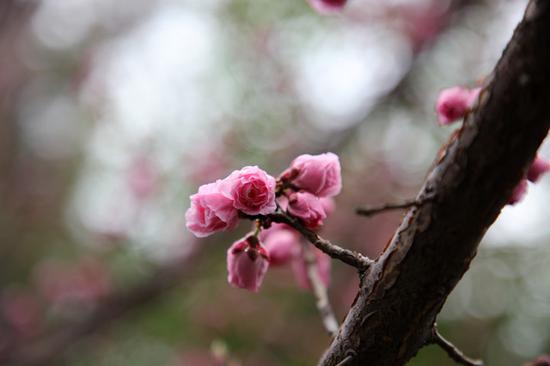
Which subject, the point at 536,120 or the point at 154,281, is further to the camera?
the point at 154,281

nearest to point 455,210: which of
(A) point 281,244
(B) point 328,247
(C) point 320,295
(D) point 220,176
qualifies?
(B) point 328,247

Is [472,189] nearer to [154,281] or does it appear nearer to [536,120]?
[536,120]

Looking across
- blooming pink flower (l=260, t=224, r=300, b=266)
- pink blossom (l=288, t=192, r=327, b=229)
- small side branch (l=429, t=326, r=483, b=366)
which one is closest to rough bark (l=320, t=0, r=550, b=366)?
small side branch (l=429, t=326, r=483, b=366)

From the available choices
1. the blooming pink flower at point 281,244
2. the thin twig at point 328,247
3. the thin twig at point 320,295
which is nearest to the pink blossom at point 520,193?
the thin twig at point 328,247

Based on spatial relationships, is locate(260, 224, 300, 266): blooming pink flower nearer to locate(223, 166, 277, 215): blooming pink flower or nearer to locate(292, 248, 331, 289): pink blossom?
locate(292, 248, 331, 289): pink blossom

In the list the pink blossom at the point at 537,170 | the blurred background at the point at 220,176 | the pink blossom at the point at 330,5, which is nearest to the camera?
the pink blossom at the point at 537,170

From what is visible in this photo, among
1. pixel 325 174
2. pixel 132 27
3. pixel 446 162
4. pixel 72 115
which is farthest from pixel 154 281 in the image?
pixel 72 115

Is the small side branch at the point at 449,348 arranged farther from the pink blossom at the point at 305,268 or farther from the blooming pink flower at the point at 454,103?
the pink blossom at the point at 305,268
